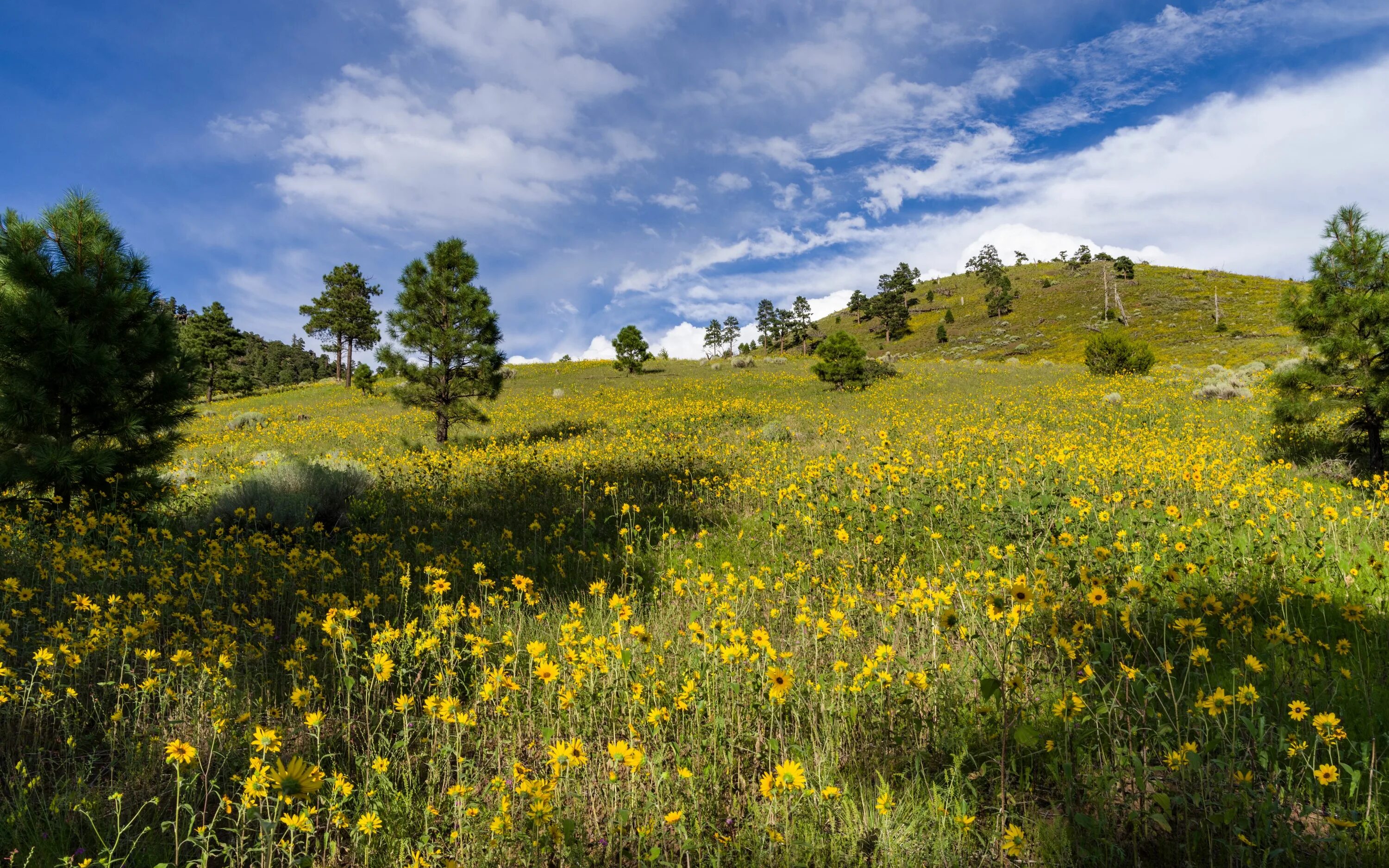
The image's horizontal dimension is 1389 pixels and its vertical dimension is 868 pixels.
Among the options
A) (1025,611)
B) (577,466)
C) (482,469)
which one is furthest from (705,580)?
(482,469)

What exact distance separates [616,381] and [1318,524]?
28.9m

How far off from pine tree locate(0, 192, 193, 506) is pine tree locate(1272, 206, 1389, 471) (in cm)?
1617

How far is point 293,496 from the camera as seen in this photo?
312 inches

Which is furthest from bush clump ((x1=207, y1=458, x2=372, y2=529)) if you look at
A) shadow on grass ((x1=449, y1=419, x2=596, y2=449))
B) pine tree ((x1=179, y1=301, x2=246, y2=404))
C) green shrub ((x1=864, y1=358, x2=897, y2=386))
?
pine tree ((x1=179, y1=301, x2=246, y2=404))

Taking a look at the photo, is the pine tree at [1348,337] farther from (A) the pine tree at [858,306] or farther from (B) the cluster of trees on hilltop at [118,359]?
(A) the pine tree at [858,306]

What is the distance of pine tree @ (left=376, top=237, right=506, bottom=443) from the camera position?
51.9ft

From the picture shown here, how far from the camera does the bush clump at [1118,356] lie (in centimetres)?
2720

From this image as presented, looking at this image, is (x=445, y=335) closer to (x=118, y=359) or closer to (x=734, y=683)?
(x=118, y=359)

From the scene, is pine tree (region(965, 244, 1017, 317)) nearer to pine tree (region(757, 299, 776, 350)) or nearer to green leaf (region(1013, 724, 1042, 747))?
pine tree (region(757, 299, 776, 350))

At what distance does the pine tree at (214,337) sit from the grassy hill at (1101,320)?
203ft

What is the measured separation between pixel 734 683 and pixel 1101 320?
76422 millimetres

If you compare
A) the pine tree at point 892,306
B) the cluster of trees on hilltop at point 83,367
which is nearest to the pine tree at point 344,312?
the cluster of trees on hilltop at point 83,367

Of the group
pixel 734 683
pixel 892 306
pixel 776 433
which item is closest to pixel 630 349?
pixel 776 433

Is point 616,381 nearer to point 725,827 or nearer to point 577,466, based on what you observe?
point 577,466
